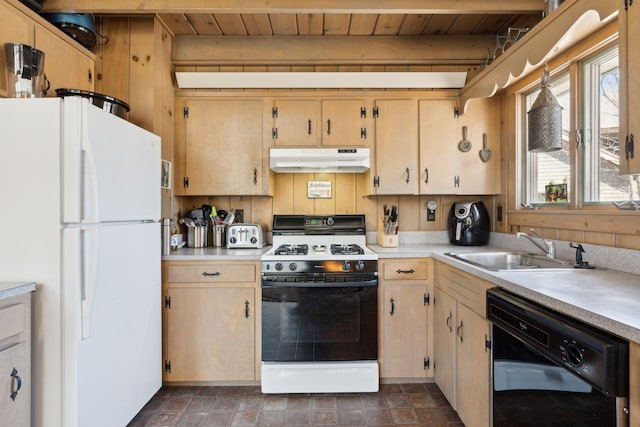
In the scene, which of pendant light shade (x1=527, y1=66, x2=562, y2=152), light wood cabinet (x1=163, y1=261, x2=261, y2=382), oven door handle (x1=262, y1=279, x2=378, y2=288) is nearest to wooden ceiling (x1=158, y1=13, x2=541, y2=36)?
pendant light shade (x1=527, y1=66, x2=562, y2=152)

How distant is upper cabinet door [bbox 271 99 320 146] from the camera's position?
259 centimetres

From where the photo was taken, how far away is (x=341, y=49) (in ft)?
8.67

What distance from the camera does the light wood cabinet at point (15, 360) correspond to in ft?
4.15

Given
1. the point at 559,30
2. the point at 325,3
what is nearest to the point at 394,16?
the point at 325,3

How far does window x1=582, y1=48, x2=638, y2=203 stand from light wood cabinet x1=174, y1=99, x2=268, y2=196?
2085mm

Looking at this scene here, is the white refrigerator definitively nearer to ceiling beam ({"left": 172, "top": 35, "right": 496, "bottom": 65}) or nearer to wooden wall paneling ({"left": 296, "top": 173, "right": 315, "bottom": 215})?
ceiling beam ({"left": 172, "top": 35, "right": 496, "bottom": 65})

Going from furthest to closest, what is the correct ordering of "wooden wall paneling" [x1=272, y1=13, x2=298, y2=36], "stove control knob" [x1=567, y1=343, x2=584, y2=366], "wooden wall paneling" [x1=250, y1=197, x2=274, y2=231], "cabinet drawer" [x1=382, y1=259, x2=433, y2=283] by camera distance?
"wooden wall paneling" [x1=250, y1=197, x2=274, y2=231], "wooden wall paneling" [x1=272, y1=13, x2=298, y2=36], "cabinet drawer" [x1=382, y1=259, x2=433, y2=283], "stove control knob" [x1=567, y1=343, x2=584, y2=366]

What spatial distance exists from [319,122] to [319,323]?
1.49m

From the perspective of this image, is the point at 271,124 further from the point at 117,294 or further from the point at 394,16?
the point at 117,294

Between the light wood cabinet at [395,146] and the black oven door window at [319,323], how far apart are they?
2.85 feet

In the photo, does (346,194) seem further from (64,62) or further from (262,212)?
(64,62)

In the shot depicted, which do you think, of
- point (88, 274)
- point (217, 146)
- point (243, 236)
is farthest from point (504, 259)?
point (88, 274)

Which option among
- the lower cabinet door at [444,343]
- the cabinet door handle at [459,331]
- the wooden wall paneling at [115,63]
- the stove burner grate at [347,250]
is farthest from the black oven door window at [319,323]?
the wooden wall paneling at [115,63]

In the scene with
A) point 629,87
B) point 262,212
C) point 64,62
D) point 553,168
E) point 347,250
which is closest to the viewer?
point 629,87
